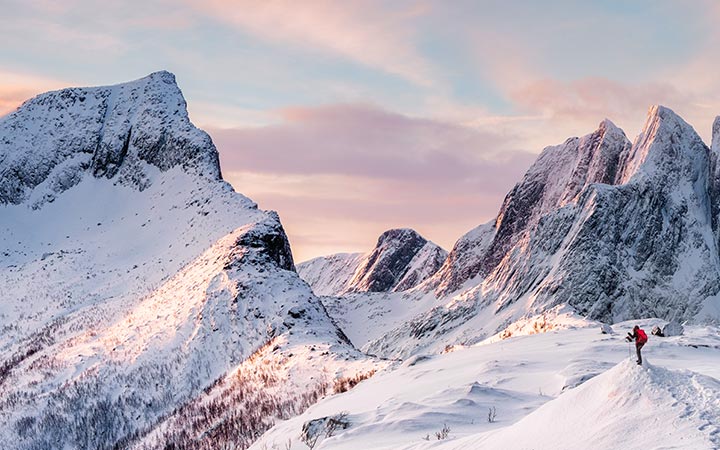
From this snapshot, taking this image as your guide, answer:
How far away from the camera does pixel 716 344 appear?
1983 centimetres

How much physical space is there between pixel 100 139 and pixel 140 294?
4472 centimetres

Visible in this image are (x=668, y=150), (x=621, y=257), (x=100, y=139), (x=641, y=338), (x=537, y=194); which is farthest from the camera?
(x=537, y=194)

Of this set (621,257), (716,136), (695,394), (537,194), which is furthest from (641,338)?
(537,194)

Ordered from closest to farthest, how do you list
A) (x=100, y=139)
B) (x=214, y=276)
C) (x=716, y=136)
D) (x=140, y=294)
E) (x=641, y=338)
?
1. (x=641, y=338)
2. (x=214, y=276)
3. (x=140, y=294)
4. (x=100, y=139)
5. (x=716, y=136)

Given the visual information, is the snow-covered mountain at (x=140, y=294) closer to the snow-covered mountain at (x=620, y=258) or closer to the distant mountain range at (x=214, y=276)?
the distant mountain range at (x=214, y=276)

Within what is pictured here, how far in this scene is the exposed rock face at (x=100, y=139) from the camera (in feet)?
268

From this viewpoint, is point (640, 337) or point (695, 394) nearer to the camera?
point (695, 394)

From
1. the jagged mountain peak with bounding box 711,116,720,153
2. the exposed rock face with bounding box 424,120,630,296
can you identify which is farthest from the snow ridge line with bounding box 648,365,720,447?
the exposed rock face with bounding box 424,120,630,296

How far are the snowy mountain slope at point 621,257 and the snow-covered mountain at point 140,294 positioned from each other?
166ft

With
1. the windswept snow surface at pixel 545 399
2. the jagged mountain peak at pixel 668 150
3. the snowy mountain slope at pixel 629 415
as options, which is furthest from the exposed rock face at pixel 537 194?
the snowy mountain slope at pixel 629 415

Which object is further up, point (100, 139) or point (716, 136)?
point (716, 136)

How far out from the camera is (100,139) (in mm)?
91375

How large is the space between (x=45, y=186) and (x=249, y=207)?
3651 centimetres

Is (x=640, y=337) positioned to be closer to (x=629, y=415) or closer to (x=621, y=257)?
(x=629, y=415)
